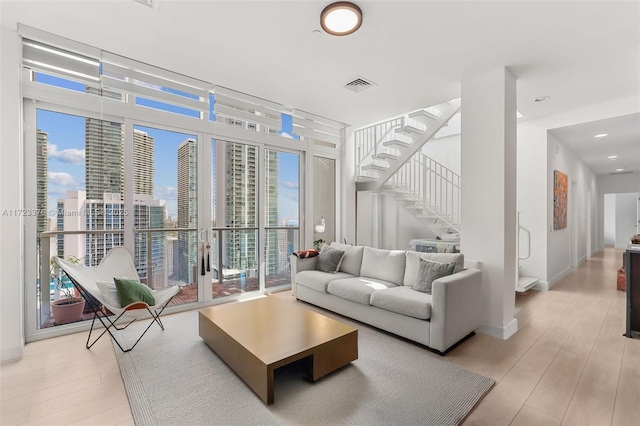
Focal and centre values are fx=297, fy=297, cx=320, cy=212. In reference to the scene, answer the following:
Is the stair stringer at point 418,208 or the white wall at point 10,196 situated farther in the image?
the stair stringer at point 418,208

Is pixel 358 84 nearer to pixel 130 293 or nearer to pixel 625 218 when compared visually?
pixel 130 293

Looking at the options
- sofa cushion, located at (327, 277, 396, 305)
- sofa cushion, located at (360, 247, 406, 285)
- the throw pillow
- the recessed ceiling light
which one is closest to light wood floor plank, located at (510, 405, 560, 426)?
sofa cushion, located at (327, 277, 396, 305)

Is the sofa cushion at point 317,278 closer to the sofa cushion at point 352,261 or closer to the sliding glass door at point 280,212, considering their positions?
the sofa cushion at point 352,261

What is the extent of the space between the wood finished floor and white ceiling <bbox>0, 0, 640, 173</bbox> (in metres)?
2.82

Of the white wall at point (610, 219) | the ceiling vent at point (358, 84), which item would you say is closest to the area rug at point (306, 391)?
the ceiling vent at point (358, 84)

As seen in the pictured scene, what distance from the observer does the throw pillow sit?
276cm

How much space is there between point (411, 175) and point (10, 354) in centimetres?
650

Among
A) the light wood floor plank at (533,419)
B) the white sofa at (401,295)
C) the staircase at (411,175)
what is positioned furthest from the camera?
→ the staircase at (411,175)

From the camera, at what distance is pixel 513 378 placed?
229 cm

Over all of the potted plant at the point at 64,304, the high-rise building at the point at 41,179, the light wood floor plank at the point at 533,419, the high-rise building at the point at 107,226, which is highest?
the high-rise building at the point at 41,179

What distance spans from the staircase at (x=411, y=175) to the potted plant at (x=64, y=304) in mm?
4625

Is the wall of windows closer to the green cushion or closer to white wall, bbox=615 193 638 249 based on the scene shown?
the green cushion

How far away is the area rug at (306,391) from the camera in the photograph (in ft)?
6.02

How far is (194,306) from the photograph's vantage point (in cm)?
397
